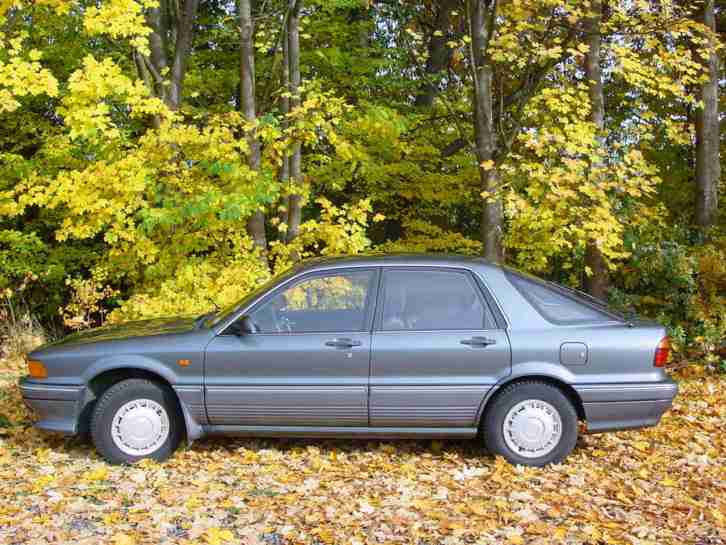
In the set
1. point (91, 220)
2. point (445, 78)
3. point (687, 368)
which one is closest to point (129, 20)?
point (91, 220)

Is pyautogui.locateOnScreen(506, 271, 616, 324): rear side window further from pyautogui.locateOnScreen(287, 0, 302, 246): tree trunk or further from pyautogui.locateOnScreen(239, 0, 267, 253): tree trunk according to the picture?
pyautogui.locateOnScreen(239, 0, 267, 253): tree trunk

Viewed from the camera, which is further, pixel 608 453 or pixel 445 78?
pixel 445 78

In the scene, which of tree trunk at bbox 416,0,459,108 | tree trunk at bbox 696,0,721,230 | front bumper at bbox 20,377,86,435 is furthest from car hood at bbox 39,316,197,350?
tree trunk at bbox 416,0,459,108

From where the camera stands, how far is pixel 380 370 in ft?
18.7

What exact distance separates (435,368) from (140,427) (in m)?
2.23

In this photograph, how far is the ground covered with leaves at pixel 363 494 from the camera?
14.8 ft

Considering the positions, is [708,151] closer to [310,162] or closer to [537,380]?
[310,162]

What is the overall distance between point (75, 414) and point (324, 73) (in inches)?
425

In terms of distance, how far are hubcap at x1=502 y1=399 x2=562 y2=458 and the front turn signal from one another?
137 inches

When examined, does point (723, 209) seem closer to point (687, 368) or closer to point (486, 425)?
point (687, 368)

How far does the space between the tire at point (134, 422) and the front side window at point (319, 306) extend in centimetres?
93

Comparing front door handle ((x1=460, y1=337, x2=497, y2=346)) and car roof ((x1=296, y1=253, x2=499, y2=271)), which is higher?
car roof ((x1=296, y1=253, x2=499, y2=271))

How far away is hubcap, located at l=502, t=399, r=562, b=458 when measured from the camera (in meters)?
5.70

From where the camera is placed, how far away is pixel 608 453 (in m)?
6.13
